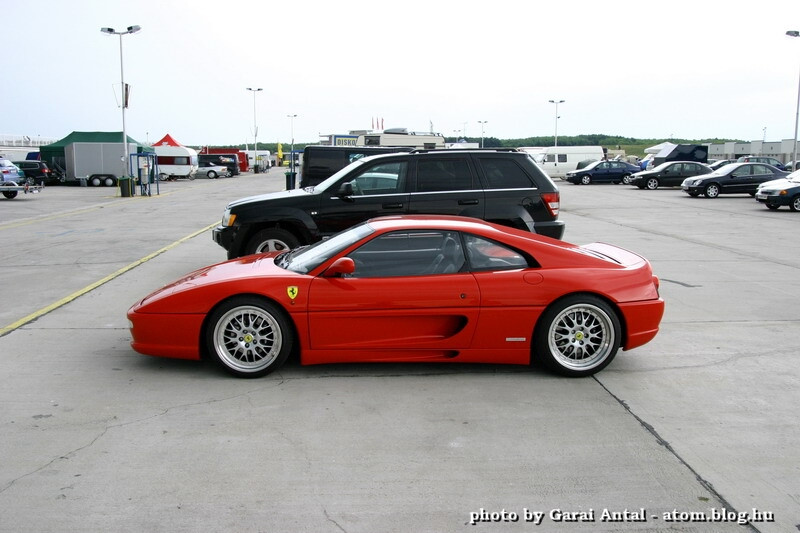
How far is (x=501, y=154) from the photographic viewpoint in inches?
374

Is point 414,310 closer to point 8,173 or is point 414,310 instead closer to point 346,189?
point 346,189

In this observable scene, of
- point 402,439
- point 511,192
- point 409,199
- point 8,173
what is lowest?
point 402,439

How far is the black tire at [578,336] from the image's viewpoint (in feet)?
18.0

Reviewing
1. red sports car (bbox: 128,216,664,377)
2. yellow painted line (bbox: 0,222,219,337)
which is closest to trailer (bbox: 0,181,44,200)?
yellow painted line (bbox: 0,222,219,337)

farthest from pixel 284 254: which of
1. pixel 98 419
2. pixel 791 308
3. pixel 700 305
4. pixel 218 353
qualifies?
pixel 791 308

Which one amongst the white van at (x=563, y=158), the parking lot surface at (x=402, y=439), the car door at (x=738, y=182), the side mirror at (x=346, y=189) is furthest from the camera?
the white van at (x=563, y=158)

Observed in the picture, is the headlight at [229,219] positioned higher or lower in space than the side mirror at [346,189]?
lower

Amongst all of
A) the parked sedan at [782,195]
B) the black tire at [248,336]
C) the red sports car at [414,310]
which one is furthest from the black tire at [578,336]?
the parked sedan at [782,195]

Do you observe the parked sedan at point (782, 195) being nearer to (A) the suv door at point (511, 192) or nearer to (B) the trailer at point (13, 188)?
(A) the suv door at point (511, 192)

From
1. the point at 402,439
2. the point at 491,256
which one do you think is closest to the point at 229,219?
the point at 491,256

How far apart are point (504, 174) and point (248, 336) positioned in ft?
16.3

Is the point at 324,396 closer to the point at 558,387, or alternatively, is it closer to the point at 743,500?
the point at 558,387

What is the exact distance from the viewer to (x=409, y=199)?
9.31 metres

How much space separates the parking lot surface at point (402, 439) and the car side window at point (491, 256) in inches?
33.0
